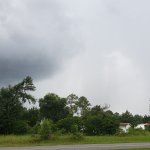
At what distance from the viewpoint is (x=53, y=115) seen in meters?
127

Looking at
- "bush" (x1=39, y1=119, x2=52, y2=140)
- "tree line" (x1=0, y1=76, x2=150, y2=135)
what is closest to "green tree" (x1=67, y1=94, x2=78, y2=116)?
"tree line" (x1=0, y1=76, x2=150, y2=135)

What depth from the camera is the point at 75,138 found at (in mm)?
49688

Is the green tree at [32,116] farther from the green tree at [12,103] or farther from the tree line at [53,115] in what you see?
the green tree at [12,103]

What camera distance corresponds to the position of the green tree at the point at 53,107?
12531 centimetres

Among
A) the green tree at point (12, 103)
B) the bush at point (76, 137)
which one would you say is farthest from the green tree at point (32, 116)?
the bush at point (76, 137)

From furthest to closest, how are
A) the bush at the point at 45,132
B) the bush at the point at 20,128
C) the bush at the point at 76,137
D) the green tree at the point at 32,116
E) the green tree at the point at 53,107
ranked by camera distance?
the green tree at the point at 53,107, the green tree at the point at 32,116, the bush at the point at 20,128, the bush at the point at 45,132, the bush at the point at 76,137

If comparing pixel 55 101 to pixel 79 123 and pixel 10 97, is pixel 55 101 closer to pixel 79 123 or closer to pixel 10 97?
pixel 10 97

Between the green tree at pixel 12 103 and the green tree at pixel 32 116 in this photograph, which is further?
the green tree at pixel 32 116

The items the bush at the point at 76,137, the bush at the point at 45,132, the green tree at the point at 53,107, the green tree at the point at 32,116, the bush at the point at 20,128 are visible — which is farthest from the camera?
the green tree at the point at 53,107

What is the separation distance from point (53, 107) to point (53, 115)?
2.85m

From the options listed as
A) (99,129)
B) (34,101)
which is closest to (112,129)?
(99,129)

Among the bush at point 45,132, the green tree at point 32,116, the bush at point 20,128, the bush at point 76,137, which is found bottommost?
the bush at point 76,137

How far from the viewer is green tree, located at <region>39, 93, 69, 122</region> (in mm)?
125312

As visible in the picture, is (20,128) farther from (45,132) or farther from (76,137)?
(76,137)
